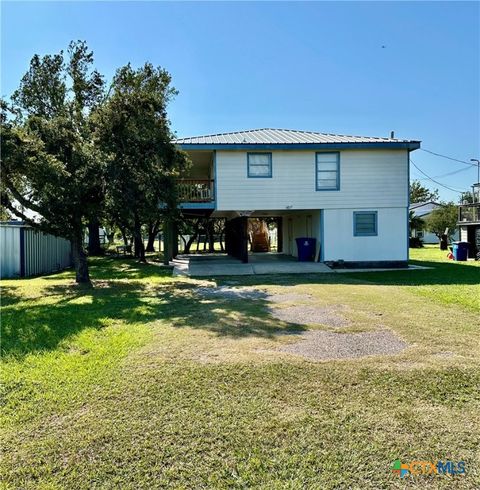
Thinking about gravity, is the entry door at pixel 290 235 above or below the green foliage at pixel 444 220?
below

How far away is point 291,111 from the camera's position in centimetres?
2033

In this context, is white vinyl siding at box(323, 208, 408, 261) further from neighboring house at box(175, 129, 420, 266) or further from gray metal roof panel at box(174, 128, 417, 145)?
gray metal roof panel at box(174, 128, 417, 145)

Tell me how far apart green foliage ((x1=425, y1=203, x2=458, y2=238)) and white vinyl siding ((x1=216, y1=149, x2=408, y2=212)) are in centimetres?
2253

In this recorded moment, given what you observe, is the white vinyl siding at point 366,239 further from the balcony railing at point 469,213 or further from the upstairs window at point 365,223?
the balcony railing at point 469,213

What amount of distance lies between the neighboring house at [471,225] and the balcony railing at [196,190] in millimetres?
16268

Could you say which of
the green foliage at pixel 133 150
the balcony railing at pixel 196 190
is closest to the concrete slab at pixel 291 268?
the balcony railing at pixel 196 190

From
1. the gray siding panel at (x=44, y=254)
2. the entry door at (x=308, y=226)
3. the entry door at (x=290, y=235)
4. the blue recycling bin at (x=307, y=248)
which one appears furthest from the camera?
the entry door at (x=290, y=235)

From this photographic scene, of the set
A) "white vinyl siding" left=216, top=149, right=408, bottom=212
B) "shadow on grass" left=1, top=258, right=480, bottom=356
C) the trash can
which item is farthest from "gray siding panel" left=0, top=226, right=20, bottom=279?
the trash can

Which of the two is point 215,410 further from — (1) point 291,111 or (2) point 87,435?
(1) point 291,111

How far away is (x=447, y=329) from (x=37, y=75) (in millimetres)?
11881

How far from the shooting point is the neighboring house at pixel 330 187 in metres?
14.8

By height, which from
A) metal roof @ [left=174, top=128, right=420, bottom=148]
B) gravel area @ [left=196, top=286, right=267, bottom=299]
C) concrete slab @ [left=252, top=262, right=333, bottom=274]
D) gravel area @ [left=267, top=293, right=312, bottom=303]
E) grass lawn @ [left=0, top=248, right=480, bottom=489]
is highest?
metal roof @ [left=174, top=128, right=420, bottom=148]

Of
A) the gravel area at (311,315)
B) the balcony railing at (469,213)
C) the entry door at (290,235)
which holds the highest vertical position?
the balcony railing at (469,213)

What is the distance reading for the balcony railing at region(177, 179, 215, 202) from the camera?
14.9 m
